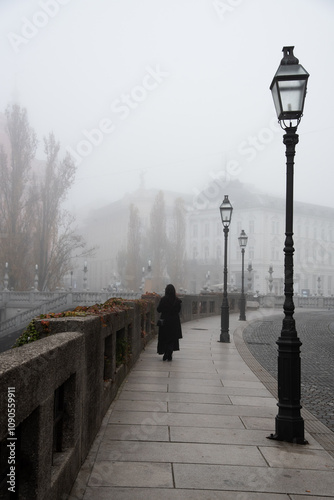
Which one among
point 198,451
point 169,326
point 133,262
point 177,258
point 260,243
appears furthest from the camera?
point 260,243

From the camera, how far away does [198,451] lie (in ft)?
18.6

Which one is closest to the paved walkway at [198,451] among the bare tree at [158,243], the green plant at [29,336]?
the green plant at [29,336]

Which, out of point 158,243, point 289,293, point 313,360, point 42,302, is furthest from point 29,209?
point 289,293

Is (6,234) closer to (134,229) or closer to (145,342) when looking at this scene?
(134,229)

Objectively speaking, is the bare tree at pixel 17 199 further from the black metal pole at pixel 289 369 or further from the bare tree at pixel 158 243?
the black metal pole at pixel 289 369

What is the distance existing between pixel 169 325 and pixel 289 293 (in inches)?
239

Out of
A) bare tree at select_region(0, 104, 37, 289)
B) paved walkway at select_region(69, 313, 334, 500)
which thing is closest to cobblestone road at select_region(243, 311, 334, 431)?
paved walkway at select_region(69, 313, 334, 500)

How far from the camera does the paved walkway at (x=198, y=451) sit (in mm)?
4570

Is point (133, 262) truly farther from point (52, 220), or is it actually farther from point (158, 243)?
point (52, 220)

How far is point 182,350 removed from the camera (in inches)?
596

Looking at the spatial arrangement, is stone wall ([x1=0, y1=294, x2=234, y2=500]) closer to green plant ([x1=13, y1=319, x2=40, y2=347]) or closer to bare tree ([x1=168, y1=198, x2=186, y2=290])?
green plant ([x1=13, y1=319, x2=40, y2=347])

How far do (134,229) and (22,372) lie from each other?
233 feet

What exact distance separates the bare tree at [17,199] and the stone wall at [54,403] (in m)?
40.2

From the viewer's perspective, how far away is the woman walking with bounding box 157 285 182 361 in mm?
12711
